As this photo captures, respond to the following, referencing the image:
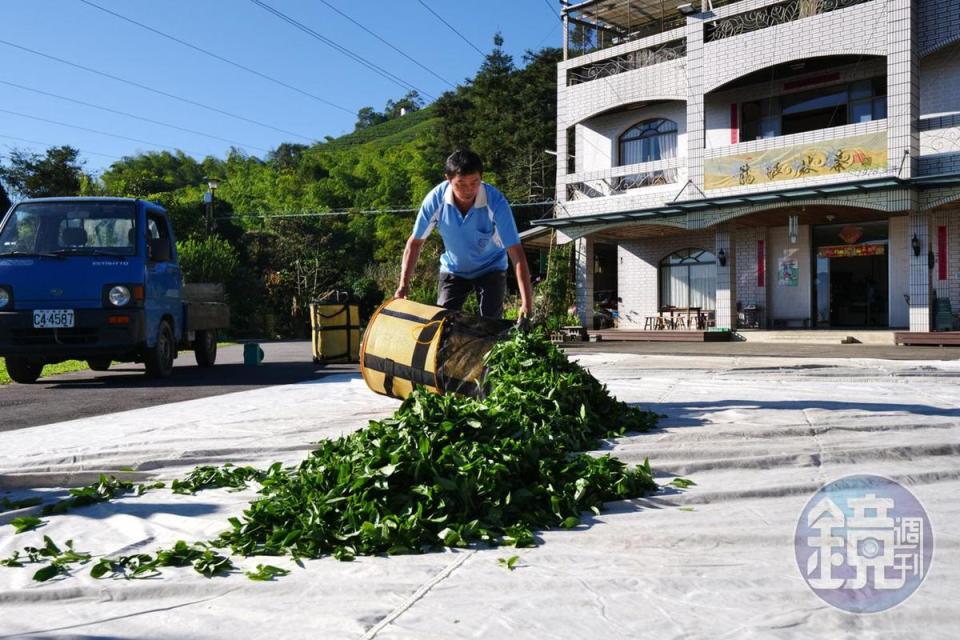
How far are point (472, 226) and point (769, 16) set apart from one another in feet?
55.2

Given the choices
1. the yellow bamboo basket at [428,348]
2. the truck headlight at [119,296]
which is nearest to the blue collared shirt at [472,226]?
the yellow bamboo basket at [428,348]

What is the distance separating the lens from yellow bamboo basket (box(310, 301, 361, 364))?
11445 mm

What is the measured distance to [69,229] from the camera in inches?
342

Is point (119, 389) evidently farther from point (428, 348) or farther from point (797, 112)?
point (797, 112)

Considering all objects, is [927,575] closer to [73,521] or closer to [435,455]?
[435,455]

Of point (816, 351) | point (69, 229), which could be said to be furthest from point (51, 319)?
point (816, 351)

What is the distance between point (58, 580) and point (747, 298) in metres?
20.4

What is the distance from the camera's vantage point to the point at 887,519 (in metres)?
2.46

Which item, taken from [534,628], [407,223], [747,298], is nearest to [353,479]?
[534,628]

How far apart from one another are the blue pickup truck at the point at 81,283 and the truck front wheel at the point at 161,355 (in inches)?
0.6

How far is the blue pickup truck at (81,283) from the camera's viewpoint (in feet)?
27.2

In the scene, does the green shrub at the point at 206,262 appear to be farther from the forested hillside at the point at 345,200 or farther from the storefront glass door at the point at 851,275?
the storefront glass door at the point at 851,275

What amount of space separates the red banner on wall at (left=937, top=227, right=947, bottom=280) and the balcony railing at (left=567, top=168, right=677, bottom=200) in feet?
21.4

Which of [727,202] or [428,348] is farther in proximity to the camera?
[727,202]
